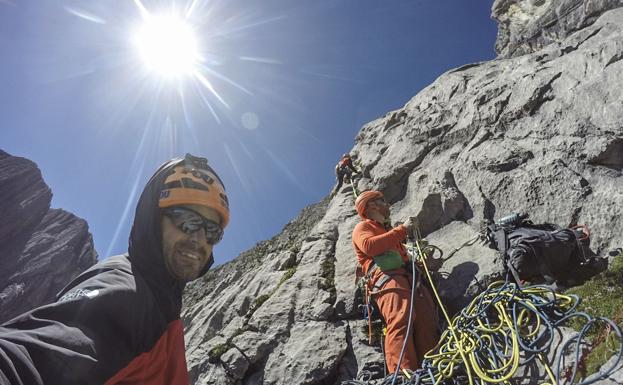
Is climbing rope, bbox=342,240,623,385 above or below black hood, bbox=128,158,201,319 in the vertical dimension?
below

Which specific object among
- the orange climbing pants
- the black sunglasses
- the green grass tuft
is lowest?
the green grass tuft

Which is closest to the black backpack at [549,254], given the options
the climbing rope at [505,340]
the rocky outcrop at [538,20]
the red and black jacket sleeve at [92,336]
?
the climbing rope at [505,340]

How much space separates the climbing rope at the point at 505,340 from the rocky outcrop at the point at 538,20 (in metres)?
16.1

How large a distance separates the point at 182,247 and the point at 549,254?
17.8 feet

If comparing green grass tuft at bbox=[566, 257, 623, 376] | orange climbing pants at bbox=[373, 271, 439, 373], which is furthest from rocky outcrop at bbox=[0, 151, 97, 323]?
green grass tuft at bbox=[566, 257, 623, 376]

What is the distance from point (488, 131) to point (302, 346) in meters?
7.79

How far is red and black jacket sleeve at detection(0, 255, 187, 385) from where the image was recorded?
1.45 meters

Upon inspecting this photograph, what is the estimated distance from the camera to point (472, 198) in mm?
7984

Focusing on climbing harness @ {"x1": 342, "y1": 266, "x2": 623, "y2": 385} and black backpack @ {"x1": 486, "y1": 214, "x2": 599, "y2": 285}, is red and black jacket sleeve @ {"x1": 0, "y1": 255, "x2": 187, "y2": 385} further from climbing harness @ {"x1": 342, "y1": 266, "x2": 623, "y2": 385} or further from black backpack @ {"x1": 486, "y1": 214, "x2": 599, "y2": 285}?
black backpack @ {"x1": 486, "y1": 214, "x2": 599, "y2": 285}

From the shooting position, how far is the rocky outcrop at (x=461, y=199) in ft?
19.9

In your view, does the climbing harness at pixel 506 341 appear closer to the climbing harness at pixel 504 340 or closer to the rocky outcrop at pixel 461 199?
the climbing harness at pixel 504 340

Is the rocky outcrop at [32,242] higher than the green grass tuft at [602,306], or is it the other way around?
the rocky outcrop at [32,242]

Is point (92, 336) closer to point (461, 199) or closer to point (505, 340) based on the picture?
point (505, 340)

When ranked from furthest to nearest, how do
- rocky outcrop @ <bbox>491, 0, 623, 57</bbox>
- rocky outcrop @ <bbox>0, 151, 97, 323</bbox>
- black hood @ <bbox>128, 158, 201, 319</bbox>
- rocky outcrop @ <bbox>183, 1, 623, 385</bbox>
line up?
rocky outcrop @ <bbox>0, 151, 97, 323</bbox> → rocky outcrop @ <bbox>491, 0, 623, 57</bbox> → rocky outcrop @ <bbox>183, 1, 623, 385</bbox> → black hood @ <bbox>128, 158, 201, 319</bbox>
